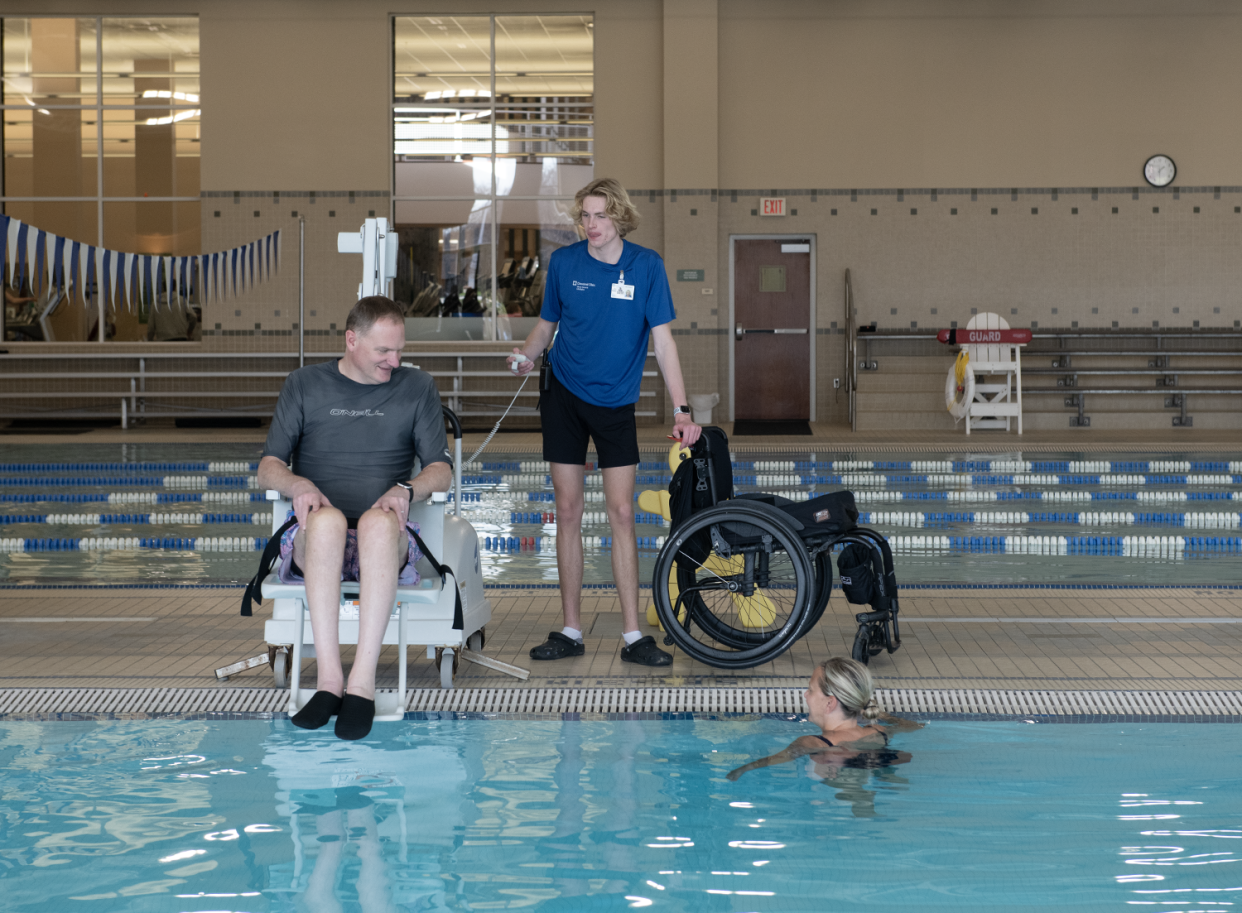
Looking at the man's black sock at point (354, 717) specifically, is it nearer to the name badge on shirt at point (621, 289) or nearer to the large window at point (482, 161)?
the name badge on shirt at point (621, 289)

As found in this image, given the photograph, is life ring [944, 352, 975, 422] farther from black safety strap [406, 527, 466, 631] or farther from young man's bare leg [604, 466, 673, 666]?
black safety strap [406, 527, 466, 631]

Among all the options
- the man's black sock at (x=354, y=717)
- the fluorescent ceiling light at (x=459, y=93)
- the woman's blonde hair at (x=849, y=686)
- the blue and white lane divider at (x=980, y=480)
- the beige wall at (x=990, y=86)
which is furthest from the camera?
the fluorescent ceiling light at (x=459, y=93)

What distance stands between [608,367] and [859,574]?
95 centimetres

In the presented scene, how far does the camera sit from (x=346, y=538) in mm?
A: 3041

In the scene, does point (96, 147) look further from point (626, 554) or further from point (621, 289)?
point (626, 554)

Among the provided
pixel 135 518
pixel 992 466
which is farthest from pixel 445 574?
pixel 992 466

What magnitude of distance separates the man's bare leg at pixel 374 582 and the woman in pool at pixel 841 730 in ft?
2.93

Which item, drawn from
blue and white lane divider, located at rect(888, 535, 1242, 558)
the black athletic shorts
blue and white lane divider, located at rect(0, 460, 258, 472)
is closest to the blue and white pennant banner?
blue and white lane divider, located at rect(0, 460, 258, 472)

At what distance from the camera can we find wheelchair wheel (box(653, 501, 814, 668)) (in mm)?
3387

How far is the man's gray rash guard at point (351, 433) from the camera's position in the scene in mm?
3193

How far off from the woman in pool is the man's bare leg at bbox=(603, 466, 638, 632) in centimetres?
80

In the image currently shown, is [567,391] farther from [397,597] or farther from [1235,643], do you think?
[1235,643]

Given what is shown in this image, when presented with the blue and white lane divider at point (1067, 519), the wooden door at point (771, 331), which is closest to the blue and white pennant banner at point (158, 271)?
the wooden door at point (771, 331)

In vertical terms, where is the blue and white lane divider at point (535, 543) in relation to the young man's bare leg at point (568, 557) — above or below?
below
